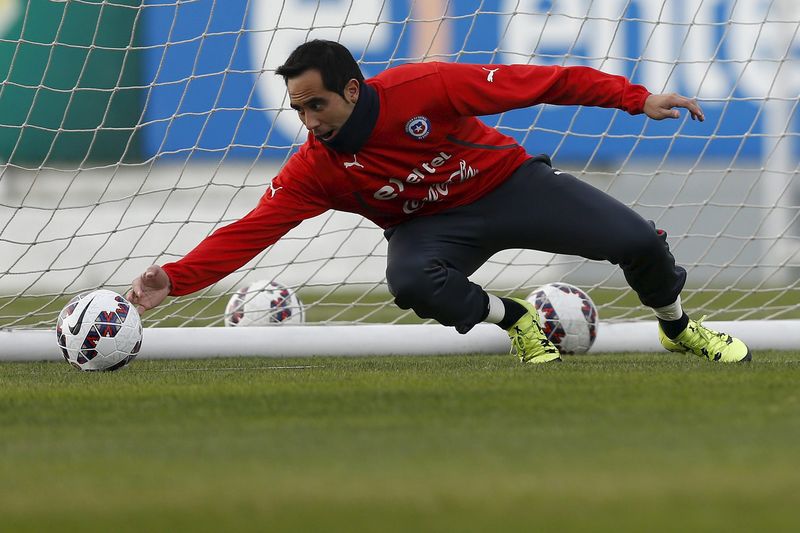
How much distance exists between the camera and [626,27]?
22.6ft

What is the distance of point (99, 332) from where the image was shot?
3.99 meters

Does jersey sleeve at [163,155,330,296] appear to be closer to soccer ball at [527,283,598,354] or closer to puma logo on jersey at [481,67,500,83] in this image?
puma logo on jersey at [481,67,500,83]

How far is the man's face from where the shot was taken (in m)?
3.62

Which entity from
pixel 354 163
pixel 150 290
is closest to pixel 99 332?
pixel 150 290

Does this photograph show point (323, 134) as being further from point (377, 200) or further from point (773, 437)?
point (773, 437)

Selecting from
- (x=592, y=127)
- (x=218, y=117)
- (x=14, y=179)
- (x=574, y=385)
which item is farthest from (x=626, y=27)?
(x=14, y=179)

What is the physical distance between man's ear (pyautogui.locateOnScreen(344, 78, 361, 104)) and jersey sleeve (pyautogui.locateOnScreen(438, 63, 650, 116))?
27cm

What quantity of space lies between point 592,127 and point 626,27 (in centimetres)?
95

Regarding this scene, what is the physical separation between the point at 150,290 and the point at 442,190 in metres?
0.94

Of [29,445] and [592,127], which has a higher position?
[592,127]

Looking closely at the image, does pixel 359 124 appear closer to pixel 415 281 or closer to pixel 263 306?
pixel 415 281

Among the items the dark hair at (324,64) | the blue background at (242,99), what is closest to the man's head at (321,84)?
the dark hair at (324,64)

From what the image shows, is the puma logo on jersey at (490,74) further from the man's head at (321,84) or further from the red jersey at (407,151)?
the man's head at (321,84)

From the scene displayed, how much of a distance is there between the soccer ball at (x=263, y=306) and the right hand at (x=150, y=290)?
1.45 m
